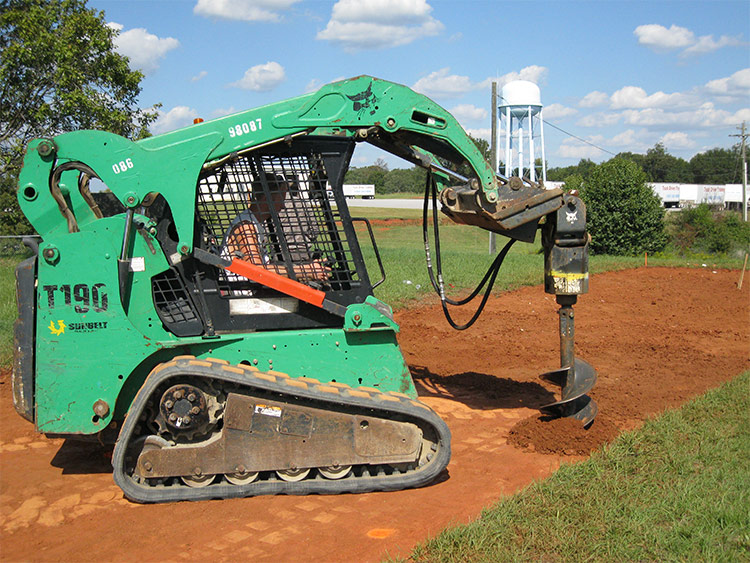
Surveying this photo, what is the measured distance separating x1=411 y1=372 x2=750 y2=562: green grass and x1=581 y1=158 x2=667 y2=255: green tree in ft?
69.2

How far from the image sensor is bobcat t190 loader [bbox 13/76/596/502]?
4.82 m

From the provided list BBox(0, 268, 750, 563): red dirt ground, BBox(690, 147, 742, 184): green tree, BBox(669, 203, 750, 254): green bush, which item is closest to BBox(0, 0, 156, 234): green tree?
BBox(0, 268, 750, 563): red dirt ground

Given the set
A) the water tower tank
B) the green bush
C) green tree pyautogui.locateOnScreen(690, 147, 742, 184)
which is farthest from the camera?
green tree pyautogui.locateOnScreen(690, 147, 742, 184)

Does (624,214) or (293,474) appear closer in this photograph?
(293,474)

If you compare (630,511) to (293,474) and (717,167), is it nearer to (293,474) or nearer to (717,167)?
(293,474)

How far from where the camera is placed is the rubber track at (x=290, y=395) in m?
4.69

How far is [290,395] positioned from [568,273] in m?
2.58

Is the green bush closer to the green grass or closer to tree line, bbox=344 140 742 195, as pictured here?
the green grass

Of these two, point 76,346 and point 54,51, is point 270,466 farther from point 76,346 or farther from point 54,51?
point 54,51

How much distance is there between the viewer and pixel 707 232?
96.4ft

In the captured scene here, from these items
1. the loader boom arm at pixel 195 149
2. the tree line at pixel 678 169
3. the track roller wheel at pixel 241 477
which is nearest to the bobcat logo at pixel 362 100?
the loader boom arm at pixel 195 149

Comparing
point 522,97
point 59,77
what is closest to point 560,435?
point 59,77

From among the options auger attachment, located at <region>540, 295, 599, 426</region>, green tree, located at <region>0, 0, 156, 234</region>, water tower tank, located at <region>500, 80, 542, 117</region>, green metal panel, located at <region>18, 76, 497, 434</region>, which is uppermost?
water tower tank, located at <region>500, 80, 542, 117</region>

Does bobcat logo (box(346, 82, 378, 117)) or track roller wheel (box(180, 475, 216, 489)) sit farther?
bobcat logo (box(346, 82, 378, 117))
